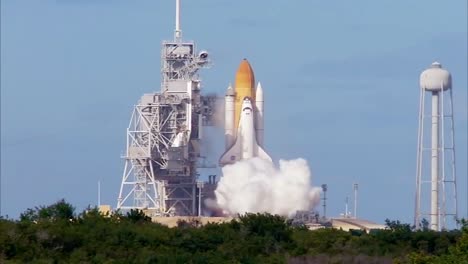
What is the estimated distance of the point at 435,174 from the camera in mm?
95812

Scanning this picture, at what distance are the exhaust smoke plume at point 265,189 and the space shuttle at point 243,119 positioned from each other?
149 cm

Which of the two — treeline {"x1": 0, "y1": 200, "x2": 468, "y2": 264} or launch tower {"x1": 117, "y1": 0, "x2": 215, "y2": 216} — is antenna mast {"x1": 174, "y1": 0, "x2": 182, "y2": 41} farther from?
treeline {"x1": 0, "y1": 200, "x2": 468, "y2": 264}

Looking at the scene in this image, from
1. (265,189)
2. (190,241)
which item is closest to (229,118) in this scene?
(265,189)

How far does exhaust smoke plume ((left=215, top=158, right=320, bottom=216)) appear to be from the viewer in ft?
350

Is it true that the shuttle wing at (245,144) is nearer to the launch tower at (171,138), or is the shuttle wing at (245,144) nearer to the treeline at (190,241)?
the launch tower at (171,138)

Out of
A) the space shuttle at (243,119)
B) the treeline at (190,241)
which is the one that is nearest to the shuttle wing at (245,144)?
the space shuttle at (243,119)

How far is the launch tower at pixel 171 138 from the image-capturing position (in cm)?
10481

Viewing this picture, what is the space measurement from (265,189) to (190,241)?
3894 centimetres

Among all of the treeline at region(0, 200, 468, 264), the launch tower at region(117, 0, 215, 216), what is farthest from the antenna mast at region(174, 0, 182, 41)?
the treeline at region(0, 200, 468, 264)

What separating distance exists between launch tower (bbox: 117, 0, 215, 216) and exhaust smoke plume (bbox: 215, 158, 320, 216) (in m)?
2.19

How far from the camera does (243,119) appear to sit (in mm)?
109250

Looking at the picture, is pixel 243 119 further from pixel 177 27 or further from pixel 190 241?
pixel 190 241

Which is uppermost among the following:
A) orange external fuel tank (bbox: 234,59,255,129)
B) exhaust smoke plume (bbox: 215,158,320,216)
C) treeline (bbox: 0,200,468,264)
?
orange external fuel tank (bbox: 234,59,255,129)

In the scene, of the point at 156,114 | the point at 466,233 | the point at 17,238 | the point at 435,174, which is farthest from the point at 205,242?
the point at 156,114
